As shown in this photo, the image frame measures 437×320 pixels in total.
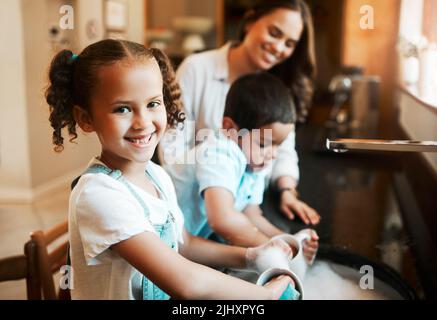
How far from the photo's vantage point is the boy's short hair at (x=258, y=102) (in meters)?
0.51

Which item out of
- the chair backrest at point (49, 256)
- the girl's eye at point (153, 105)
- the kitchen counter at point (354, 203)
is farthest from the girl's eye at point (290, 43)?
the chair backrest at point (49, 256)

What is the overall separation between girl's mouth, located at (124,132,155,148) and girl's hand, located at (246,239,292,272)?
17cm

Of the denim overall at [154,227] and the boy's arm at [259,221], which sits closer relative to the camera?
the denim overall at [154,227]

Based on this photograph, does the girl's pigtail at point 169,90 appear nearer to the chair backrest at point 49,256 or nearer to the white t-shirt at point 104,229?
the white t-shirt at point 104,229

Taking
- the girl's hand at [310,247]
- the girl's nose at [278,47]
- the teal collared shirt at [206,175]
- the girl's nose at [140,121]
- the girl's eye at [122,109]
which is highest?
the girl's nose at [278,47]

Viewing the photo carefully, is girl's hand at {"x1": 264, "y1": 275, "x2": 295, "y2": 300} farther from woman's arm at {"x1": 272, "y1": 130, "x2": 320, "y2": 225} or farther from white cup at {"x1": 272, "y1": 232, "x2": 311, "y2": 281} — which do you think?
woman's arm at {"x1": 272, "y1": 130, "x2": 320, "y2": 225}

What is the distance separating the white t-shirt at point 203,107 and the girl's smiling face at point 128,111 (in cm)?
6

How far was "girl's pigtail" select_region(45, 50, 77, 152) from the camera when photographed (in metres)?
0.41

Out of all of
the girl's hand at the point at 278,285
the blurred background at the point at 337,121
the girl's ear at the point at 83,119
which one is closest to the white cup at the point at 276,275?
the girl's hand at the point at 278,285

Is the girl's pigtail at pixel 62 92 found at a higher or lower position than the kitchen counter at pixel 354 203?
higher

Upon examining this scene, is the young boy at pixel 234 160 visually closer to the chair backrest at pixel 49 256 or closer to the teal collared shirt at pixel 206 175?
Result: the teal collared shirt at pixel 206 175

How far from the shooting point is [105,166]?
422mm

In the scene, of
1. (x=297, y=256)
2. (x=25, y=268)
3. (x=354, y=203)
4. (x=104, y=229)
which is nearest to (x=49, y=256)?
(x=25, y=268)

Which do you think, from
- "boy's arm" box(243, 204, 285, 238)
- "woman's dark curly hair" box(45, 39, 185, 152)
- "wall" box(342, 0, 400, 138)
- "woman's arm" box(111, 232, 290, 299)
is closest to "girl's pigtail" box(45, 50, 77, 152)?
"woman's dark curly hair" box(45, 39, 185, 152)
